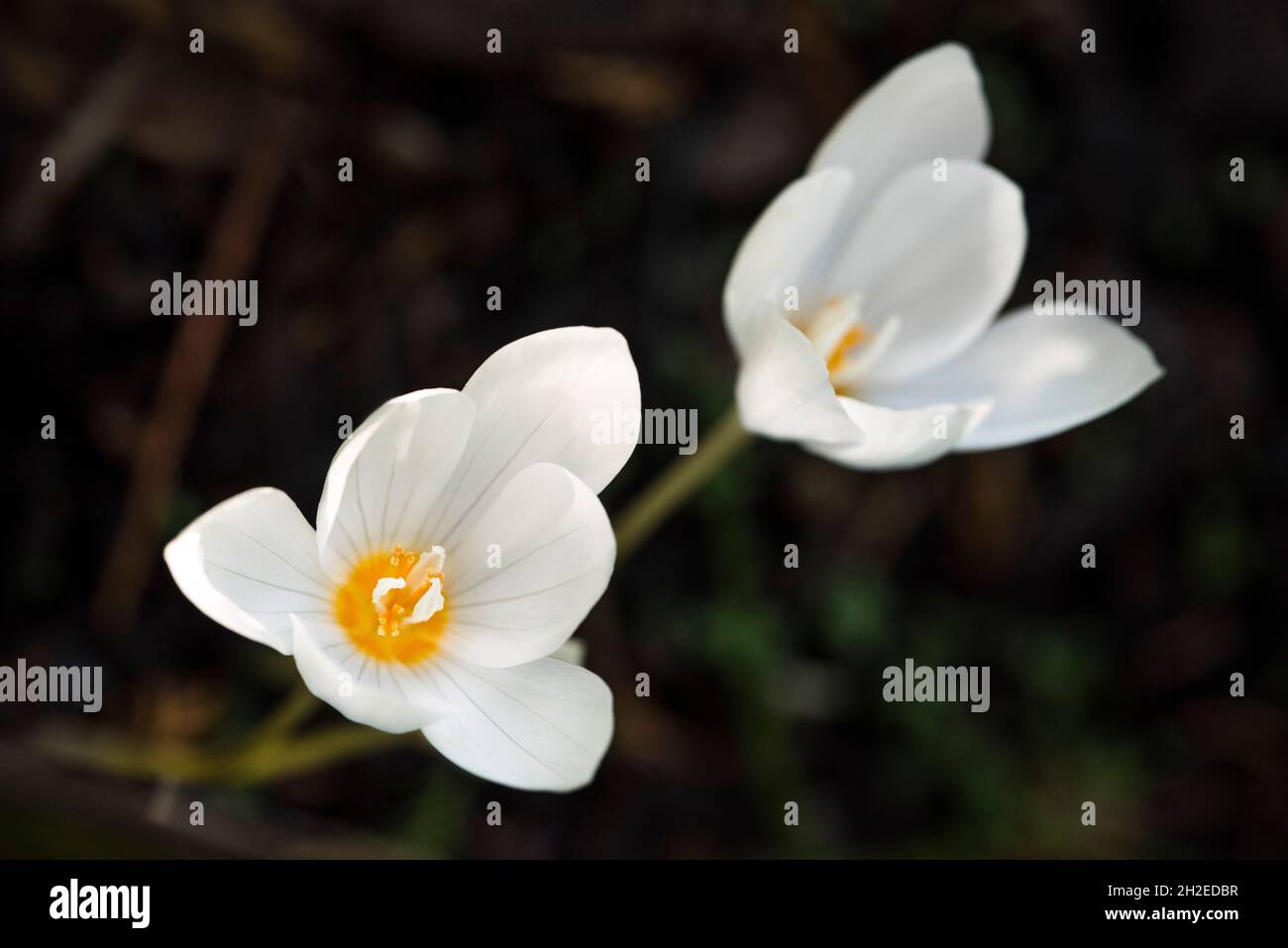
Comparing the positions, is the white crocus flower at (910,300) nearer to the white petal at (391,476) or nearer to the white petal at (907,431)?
the white petal at (907,431)

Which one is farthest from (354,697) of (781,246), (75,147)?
(75,147)

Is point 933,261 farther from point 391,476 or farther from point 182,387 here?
point 182,387

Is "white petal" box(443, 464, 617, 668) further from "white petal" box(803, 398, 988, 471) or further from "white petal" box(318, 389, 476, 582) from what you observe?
"white petal" box(803, 398, 988, 471)

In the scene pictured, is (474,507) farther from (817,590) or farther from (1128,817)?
(1128,817)

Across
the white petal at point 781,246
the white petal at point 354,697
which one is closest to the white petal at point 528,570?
the white petal at point 354,697

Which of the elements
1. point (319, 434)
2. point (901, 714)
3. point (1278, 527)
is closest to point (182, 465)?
point (319, 434)
